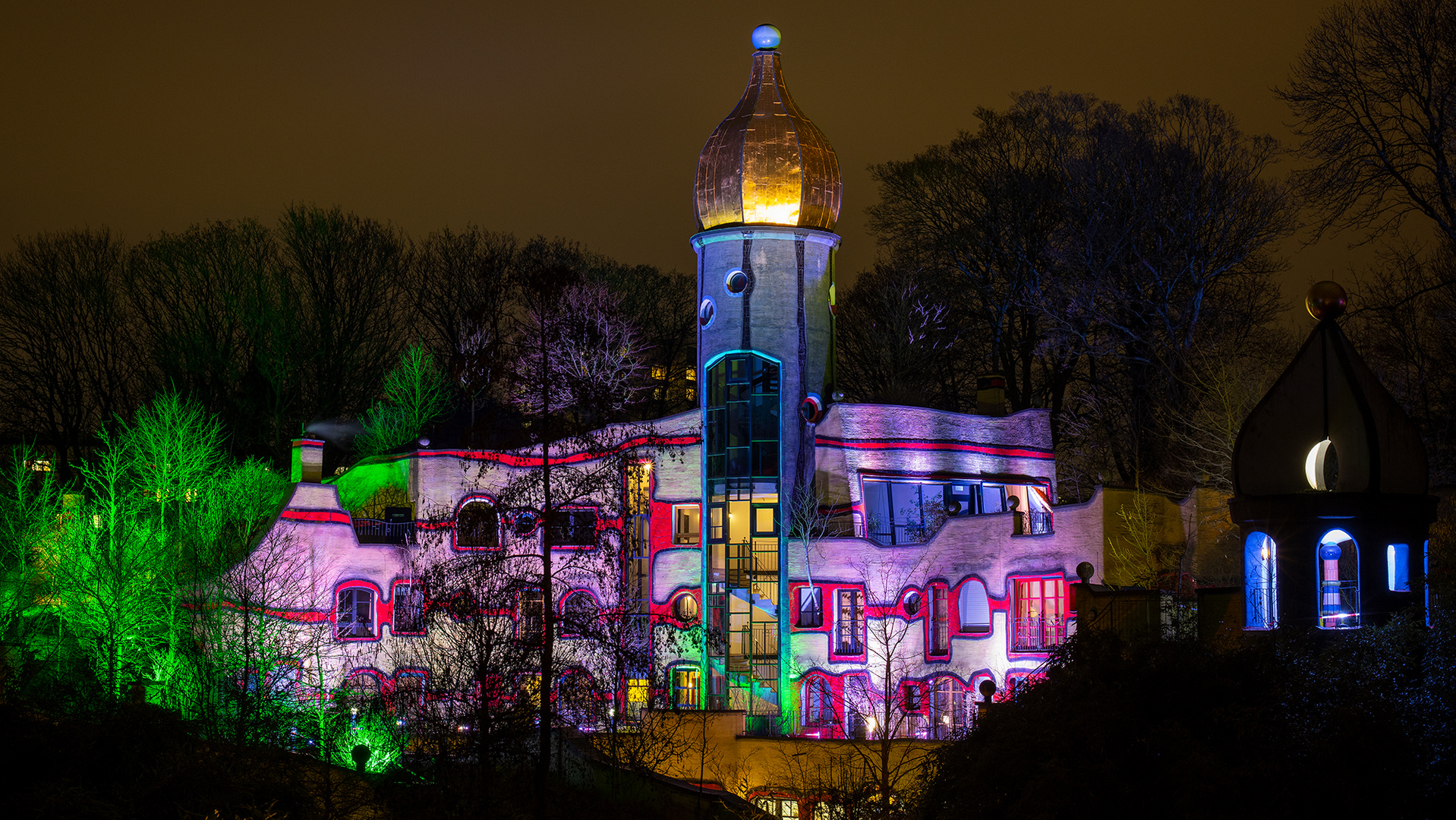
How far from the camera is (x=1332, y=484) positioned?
19.4 meters

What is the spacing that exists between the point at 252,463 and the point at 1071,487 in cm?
2276

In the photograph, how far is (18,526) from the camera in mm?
37969

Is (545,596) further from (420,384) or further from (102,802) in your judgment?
(420,384)

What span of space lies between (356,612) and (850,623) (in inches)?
433

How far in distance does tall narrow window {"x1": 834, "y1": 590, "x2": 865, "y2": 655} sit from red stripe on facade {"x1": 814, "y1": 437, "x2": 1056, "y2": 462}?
383 centimetres

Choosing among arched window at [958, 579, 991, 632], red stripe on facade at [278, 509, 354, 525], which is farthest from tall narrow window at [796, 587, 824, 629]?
red stripe on facade at [278, 509, 354, 525]

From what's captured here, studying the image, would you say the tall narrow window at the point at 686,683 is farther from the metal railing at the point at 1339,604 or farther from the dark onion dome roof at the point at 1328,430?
the dark onion dome roof at the point at 1328,430

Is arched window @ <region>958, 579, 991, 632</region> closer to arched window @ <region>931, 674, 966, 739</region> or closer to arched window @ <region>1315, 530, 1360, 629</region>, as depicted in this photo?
arched window @ <region>931, 674, 966, 739</region>

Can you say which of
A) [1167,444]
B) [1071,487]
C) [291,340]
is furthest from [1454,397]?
[291,340]

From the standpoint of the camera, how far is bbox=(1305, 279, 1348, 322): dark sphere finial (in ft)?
63.7

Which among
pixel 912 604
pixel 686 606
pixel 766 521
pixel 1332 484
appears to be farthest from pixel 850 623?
pixel 1332 484

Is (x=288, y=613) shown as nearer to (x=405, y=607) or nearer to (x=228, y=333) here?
(x=405, y=607)

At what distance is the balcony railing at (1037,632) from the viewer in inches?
1251

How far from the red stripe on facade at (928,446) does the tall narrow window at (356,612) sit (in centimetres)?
1091
